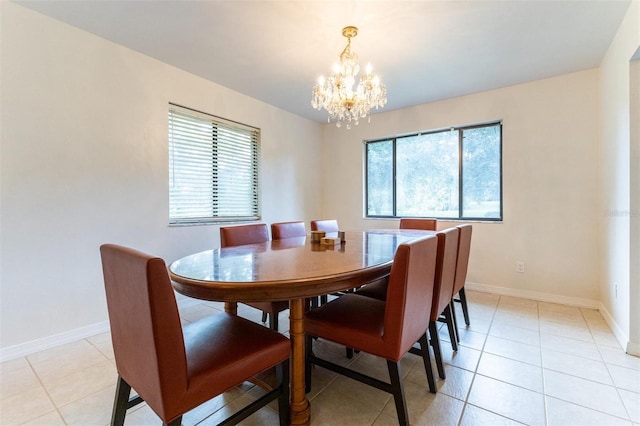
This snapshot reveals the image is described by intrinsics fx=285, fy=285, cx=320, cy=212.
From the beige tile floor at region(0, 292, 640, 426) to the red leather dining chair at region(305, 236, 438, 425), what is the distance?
7.3 inches

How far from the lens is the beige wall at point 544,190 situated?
2.85 metres

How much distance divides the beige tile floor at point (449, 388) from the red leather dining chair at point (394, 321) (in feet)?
0.61

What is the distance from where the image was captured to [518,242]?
10.5 ft

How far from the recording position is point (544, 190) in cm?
305

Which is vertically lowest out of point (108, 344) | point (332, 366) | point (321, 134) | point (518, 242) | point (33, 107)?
point (108, 344)

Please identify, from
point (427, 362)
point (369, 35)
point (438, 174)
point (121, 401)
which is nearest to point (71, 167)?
point (121, 401)

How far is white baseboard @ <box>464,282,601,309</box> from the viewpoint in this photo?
2.87 m

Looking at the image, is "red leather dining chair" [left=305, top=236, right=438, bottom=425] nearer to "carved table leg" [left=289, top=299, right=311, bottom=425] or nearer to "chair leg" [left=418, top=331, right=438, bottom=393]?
"chair leg" [left=418, top=331, right=438, bottom=393]

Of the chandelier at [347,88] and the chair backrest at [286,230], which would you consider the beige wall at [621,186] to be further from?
the chair backrest at [286,230]

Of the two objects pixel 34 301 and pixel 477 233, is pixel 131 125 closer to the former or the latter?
pixel 34 301

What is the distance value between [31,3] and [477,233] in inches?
177

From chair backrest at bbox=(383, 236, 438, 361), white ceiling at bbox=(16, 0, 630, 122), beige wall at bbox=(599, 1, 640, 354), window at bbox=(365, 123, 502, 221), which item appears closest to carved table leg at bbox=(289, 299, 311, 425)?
chair backrest at bbox=(383, 236, 438, 361)

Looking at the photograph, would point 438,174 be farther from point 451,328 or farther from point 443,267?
point 443,267

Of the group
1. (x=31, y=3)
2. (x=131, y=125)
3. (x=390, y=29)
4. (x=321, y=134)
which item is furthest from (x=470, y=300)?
(x=31, y=3)
